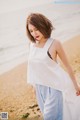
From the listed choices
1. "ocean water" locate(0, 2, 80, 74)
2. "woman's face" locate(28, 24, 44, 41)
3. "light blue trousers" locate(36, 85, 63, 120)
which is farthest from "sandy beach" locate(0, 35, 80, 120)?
"woman's face" locate(28, 24, 44, 41)

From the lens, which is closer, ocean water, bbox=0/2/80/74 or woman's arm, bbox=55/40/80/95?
woman's arm, bbox=55/40/80/95

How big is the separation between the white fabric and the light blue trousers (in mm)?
35

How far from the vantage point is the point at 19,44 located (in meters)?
2.70

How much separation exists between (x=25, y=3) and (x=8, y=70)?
0.66m

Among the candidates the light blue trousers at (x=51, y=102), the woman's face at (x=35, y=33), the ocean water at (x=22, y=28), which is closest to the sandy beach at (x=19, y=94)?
the ocean water at (x=22, y=28)

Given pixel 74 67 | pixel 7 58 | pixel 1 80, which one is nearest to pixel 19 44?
pixel 7 58

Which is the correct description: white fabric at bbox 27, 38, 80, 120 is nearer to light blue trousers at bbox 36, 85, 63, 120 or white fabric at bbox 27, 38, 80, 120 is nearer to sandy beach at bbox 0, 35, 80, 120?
light blue trousers at bbox 36, 85, 63, 120

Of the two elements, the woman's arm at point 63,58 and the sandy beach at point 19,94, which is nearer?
the woman's arm at point 63,58

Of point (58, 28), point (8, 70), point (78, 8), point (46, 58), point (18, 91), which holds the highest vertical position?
point (78, 8)

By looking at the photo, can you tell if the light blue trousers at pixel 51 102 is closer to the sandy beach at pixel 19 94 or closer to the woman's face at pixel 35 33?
the sandy beach at pixel 19 94

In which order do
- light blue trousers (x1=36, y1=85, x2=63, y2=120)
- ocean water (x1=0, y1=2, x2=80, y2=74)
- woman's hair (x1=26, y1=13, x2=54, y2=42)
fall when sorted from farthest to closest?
ocean water (x1=0, y1=2, x2=80, y2=74) < light blue trousers (x1=36, y1=85, x2=63, y2=120) < woman's hair (x1=26, y1=13, x2=54, y2=42)

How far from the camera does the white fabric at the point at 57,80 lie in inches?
93.2

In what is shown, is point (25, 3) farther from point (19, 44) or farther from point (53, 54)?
point (53, 54)

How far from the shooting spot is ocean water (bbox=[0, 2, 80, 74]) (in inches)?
103
